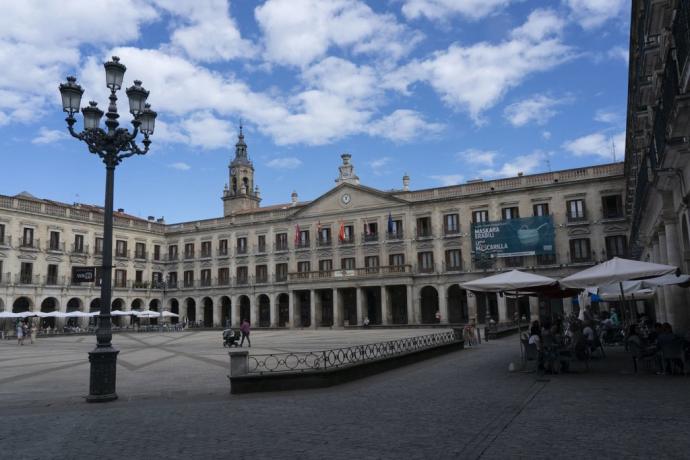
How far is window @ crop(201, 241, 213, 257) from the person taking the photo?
58.8m

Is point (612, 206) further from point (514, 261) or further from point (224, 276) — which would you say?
point (224, 276)

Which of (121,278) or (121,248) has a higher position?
(121,248)

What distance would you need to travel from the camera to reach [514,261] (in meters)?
43.6

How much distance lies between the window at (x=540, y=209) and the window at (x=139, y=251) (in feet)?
131

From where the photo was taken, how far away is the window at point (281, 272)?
53.8 metres

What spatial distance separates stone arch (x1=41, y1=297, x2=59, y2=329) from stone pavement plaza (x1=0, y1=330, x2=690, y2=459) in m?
40.9

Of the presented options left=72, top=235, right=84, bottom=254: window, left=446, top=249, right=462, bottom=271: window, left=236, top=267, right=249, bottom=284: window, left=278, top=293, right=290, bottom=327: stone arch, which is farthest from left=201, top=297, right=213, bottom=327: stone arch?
left=446, top=249, right=462, bottom=271: window

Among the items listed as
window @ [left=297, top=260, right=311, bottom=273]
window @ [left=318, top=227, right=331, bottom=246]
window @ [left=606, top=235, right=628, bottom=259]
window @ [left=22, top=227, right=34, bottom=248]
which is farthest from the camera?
window @ [left=297, top=260, right=311, bottom=273]

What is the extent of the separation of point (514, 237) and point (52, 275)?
1605 inches

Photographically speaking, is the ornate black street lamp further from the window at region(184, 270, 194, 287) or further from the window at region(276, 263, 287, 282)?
the window at region(184, 270, 194, 287)

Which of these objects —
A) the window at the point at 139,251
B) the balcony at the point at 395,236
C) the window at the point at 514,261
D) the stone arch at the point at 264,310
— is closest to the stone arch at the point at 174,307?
the window at the point at 139,251

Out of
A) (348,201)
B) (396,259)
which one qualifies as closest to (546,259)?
(396,259)

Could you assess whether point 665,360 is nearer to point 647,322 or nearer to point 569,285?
point 569,285

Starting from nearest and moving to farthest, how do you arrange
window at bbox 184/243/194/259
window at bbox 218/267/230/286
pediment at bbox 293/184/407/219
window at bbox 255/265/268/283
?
pediment at bbox 293/184/407/219, window at bbox 255/265/268/283, window at bbox 218/267/230/286, window at bbox 184/243/194/259
